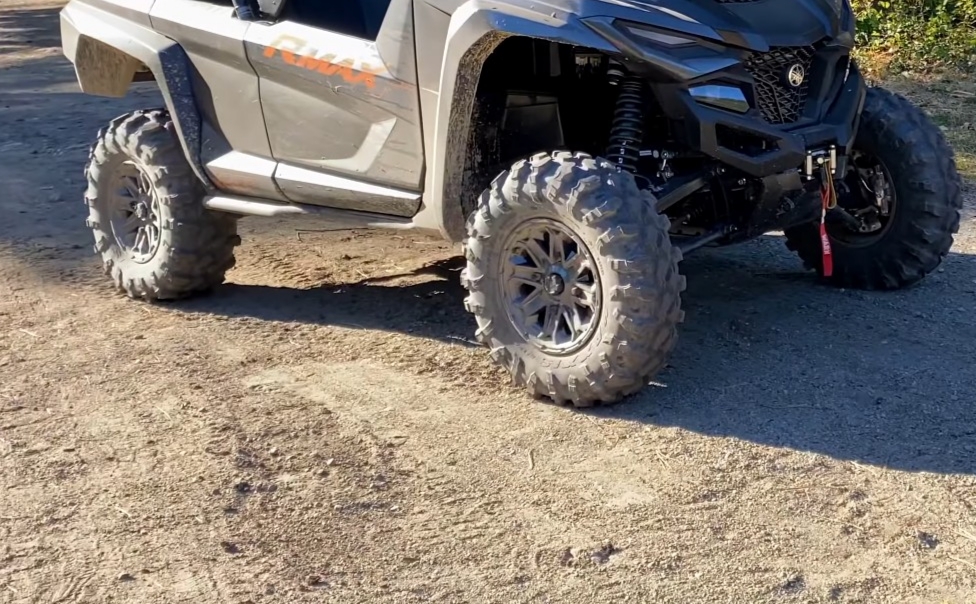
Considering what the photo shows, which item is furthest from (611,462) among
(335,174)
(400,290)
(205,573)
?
(400,290)

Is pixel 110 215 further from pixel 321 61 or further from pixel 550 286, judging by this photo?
pixel 550 286

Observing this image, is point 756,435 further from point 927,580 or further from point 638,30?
point 638,30

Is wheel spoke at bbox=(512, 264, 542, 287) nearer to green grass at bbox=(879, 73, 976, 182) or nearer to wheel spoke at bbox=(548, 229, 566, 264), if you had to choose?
wheel spoke at bbox=(548, 229, 566, 264)

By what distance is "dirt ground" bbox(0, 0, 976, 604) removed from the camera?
3.34 metres

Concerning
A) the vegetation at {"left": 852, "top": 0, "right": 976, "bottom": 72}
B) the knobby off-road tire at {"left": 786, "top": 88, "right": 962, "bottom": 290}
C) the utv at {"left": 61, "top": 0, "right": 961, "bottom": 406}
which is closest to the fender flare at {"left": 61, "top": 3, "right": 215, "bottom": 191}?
the utv at {"left": 61, "top": 0, "right": 961, "bottom": 406}

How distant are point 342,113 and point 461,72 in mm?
688

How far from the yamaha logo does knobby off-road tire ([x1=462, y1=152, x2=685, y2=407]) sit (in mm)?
808

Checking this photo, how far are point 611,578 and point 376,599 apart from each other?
61cm

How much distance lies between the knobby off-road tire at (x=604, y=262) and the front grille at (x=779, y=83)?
0.66 meters

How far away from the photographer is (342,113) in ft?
16.2

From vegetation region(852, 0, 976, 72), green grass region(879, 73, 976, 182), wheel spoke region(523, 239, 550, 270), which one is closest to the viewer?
wheel spoke region(523, 239, 550, 270)

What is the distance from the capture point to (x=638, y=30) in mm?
4141

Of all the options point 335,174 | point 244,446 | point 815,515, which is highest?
point 335,174

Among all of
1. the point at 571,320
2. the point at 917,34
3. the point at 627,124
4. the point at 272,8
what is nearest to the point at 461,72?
the point at 627,124
